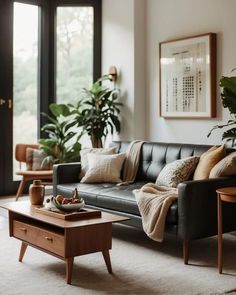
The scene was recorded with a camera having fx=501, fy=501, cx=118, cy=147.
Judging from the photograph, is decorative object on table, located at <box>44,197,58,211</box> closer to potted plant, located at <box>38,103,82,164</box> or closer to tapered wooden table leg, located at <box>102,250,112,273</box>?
tapered wooden table leg, located at <box>102,250,112,273</box>

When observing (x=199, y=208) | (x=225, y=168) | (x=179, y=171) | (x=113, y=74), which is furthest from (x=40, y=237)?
(x=113, y=74)

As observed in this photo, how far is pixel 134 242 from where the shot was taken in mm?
4328

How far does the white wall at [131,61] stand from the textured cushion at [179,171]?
1.76 m

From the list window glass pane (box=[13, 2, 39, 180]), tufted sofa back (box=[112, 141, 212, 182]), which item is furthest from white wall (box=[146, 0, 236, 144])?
window glass pane (box=[13, 2, 39, 180])

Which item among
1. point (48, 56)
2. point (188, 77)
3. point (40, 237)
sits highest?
point (48, 56)

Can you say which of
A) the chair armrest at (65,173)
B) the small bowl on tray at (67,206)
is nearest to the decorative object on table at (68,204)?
the small bowl on tray at (67,206)

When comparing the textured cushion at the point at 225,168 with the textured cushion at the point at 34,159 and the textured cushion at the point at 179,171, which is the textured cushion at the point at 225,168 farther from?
the textured cushion at the point at 34,159

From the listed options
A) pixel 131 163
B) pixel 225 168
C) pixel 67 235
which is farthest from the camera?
pixel 131 163

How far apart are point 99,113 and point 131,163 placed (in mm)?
1323

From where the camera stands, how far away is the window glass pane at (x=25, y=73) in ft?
22.0

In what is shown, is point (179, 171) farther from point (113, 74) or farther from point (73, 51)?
point (73, 51)

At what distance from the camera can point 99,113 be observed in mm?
6262

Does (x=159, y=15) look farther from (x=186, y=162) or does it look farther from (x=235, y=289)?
(x=235, y=289)

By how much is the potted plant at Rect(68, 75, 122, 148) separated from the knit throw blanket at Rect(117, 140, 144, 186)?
1111 millimetres
